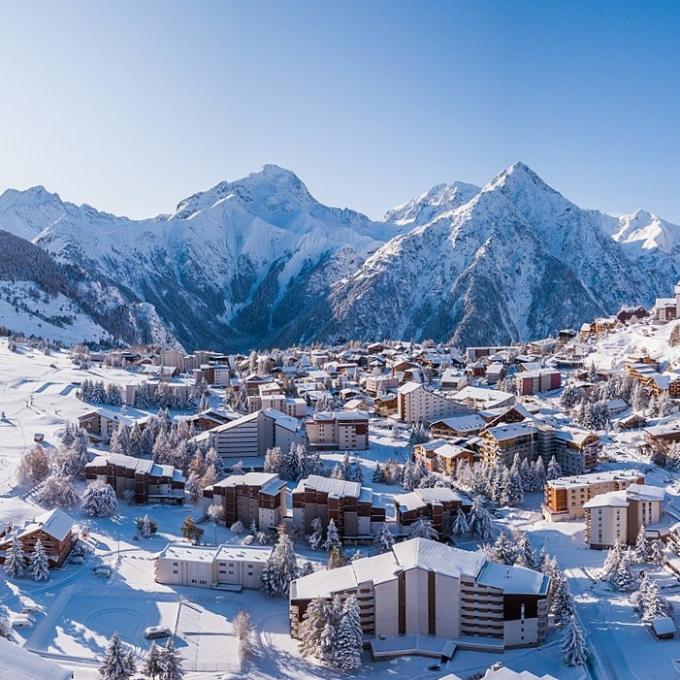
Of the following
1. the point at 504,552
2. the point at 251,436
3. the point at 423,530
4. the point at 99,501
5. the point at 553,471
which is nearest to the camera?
the point at 504,552

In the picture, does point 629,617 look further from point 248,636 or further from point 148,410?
point 148,410

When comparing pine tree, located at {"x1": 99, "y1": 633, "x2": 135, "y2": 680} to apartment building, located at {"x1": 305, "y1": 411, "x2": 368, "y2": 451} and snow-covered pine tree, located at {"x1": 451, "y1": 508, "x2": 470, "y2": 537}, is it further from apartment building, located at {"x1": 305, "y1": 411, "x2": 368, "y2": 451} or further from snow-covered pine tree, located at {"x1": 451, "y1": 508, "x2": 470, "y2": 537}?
apartment building, located at {"x1": 305, "y1": 411, "x2": 368, "y2": 451}

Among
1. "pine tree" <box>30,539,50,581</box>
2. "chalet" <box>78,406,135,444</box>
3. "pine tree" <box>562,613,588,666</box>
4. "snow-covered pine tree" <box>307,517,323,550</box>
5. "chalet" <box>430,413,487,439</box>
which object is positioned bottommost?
"pine tree" <box>562,613,588,666</box>

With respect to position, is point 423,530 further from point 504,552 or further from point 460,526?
point 504,552

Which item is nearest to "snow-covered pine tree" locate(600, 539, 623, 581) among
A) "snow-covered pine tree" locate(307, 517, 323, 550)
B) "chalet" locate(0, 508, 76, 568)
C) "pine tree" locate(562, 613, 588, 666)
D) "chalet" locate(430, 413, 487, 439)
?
"pine tree" locate(562, 613, 588, 666)

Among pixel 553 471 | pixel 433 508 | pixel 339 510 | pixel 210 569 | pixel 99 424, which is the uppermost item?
pixel 99 424

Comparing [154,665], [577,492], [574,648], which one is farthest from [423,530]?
[154,665]
